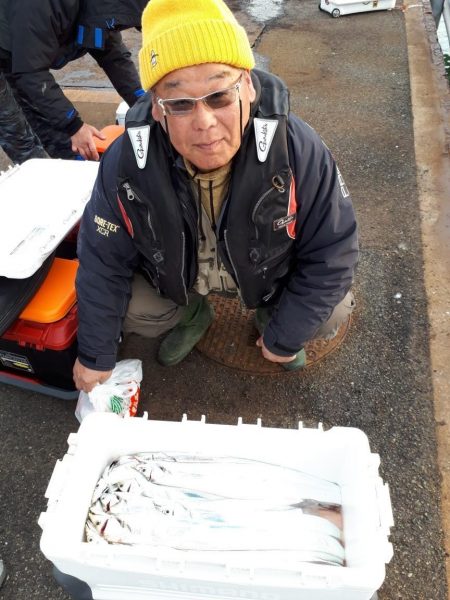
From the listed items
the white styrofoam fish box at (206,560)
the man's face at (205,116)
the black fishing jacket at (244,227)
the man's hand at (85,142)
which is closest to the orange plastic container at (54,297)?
the black fishing jacket at (244,227)

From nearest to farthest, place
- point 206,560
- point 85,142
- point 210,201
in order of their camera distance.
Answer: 1. point 206,560
2. point 210,201
3. point 85,142

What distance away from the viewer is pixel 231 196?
5.17 feet

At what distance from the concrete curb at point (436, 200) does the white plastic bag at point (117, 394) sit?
131 centimetres

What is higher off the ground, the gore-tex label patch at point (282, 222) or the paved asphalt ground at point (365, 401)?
the gore-tex label patch at point (282, 222)

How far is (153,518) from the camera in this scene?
1357mm

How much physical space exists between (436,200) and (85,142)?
7.60 ft

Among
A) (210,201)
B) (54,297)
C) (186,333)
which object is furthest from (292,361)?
(54,297)

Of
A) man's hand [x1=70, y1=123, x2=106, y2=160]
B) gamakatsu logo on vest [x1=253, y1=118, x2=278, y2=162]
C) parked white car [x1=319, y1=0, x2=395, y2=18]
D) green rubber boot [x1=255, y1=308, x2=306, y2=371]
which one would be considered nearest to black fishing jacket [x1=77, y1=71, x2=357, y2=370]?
gamakatsu logo on vest [x1=253, y1=118, x2=278, y2=162]

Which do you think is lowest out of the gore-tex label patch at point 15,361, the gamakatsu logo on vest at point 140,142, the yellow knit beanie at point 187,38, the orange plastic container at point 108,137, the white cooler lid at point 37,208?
→ the gore-tex label patch at point 15,361

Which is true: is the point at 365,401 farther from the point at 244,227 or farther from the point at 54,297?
the point at 54,297

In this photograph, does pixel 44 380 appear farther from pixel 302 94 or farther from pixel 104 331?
pixel 302 94

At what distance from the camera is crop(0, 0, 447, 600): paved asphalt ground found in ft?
5.65

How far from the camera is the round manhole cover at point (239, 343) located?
2.35 metres

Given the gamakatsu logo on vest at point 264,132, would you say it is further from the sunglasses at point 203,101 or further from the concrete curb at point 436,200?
the concrete curb at point 436,200
